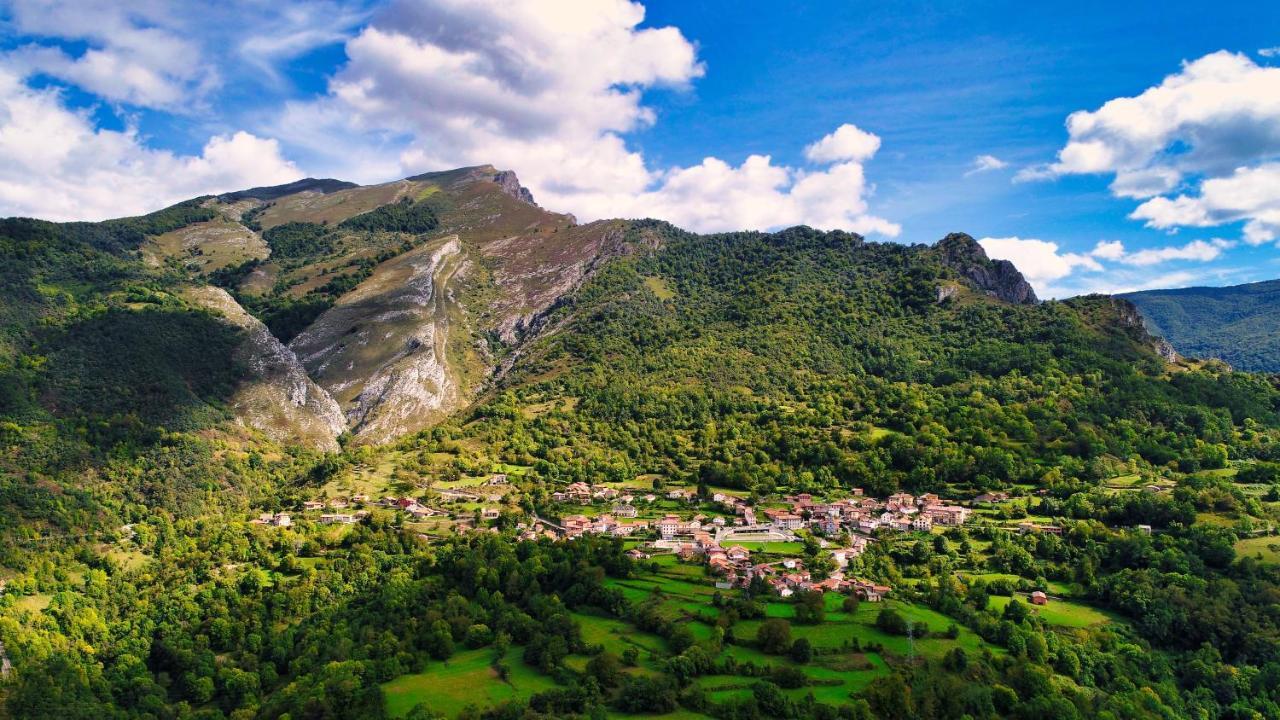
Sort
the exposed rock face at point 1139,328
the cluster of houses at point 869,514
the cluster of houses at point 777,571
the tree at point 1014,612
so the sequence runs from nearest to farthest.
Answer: the tree at point 1014,612
the cluster of houses at point 777,571
the cluster of houses at point 869,514
the exposed rock face at point 1139,328

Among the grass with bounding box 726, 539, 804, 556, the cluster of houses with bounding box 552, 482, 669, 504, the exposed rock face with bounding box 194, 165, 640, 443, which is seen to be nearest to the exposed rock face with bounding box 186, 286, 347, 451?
the exposed rock face with bounding box 194, 165, 640, 443

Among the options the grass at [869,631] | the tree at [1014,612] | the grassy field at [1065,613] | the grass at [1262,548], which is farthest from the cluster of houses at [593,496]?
the grass at [1262,548]

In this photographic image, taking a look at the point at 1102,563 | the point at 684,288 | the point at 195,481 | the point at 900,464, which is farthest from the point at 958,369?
the point at 195,481

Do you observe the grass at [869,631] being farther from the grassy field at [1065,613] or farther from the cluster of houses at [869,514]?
the cluster of houses at [869,514]

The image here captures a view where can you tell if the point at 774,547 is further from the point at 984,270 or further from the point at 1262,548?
the point at 984,270

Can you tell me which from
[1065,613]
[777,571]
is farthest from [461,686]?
[1065,613]

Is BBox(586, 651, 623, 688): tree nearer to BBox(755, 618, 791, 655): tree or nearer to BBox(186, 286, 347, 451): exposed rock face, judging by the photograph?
BBox(755, 618, 791, 655): tree
